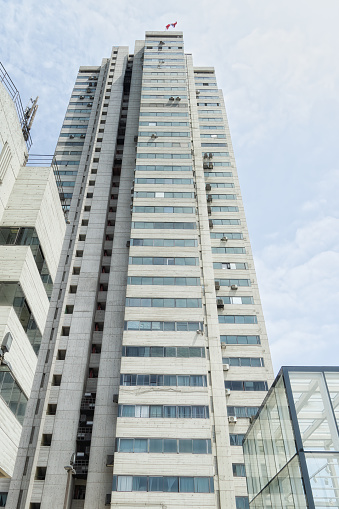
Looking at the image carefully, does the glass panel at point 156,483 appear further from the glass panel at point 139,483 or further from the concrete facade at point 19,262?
the concrete facade at point 19,262

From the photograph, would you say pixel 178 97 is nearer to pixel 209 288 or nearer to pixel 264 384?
pixel 209 288

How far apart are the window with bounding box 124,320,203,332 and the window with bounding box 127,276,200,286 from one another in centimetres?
451

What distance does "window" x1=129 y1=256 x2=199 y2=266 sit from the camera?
43562 millimetres

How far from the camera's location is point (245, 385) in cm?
3934

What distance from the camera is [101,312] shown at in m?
46.1

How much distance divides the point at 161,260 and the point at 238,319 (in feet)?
33.9

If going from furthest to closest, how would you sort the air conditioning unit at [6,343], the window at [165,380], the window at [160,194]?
the window at [160,194] < the window at [165,380] < the air conditioning unit at [6,343]

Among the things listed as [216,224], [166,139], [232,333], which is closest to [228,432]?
[232,333]

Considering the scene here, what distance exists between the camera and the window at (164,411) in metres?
33.6

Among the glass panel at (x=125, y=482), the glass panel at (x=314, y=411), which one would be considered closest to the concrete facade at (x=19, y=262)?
the glass panel at (x=314, y=411)

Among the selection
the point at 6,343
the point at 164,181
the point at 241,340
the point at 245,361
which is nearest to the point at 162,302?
the point at 241,340

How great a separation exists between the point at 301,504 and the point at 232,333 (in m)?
29.3

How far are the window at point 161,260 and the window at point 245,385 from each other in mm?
12254

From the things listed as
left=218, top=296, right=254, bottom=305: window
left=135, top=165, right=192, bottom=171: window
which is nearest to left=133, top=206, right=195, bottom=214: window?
left=135, top=165, right=192, bottom=171: window
